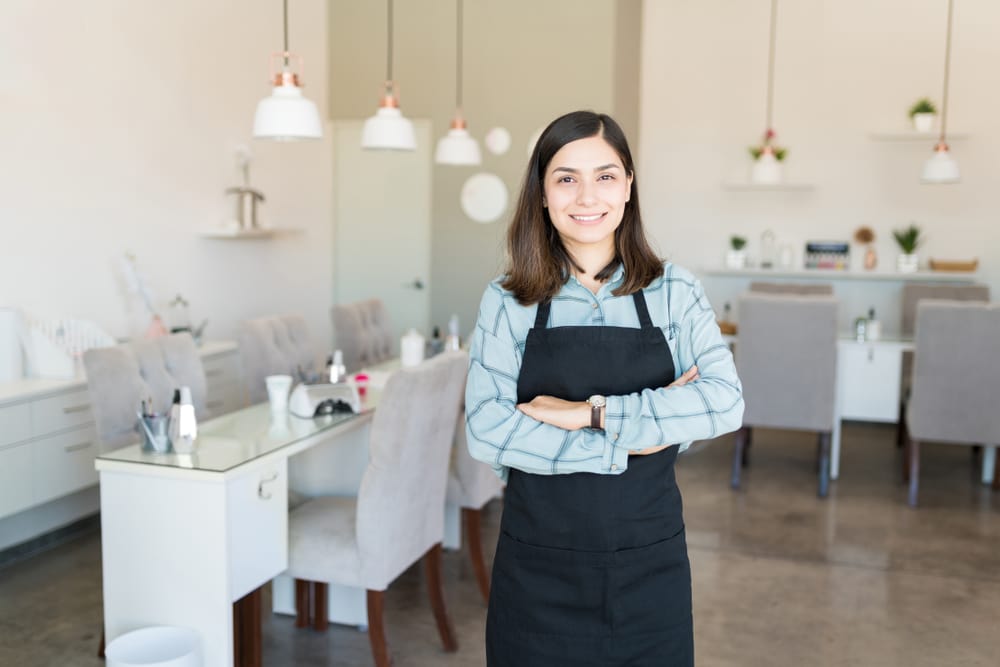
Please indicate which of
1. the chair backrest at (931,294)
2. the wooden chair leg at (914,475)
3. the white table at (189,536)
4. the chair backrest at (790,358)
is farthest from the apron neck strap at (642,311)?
the chair backrest at (931,294)

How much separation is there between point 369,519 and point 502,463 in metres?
1.25

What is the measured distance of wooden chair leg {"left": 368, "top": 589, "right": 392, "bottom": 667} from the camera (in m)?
2.88

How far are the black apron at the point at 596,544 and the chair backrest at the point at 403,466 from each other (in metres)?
1.08

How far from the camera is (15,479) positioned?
3619mm

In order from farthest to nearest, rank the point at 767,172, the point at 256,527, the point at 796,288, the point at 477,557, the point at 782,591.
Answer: the point at 796,288 → the point at 767,172 → the point at 782,591 → the point at 477,557 → the point at 256,527

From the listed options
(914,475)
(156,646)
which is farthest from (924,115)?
(156,646)

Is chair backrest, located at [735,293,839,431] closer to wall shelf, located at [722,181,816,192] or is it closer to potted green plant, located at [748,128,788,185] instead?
potted green plant, located at [748,128,788,185]

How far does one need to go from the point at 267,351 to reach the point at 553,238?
283cm

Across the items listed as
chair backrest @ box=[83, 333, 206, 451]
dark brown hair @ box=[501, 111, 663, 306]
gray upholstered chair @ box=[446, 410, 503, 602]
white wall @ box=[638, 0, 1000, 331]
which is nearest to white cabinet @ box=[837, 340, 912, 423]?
white wall @ box=[638, 0, 1000, 331]

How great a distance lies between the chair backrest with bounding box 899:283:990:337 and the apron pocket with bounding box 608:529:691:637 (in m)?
5.30

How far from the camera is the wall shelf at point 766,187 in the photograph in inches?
277

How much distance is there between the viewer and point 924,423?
16.0 ft

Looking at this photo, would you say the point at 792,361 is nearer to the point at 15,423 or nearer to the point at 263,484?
the point at 263,484

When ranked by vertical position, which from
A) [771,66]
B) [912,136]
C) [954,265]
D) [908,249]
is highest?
[771,66]
